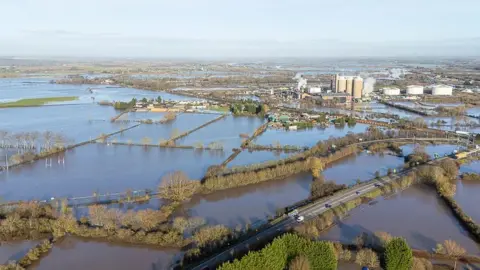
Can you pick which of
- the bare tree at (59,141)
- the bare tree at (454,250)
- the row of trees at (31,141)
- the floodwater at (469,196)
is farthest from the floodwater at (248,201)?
the row of trees at (31,141)

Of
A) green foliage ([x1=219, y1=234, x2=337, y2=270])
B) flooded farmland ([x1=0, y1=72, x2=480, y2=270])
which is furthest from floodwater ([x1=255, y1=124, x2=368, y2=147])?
green foliage ([x1=219, y1=234, x2=337, y2=270])

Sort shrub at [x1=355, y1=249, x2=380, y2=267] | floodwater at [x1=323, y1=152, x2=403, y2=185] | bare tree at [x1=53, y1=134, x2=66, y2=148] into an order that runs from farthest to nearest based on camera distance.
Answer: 1. bare tree at [x1=53, y1=134, x2=66, y2=148]
2. floodwater at [x1=323, y1=152, x2=403, y2=185]
3. shrub at [x1=355, y1=249, x2=380, y2=267]

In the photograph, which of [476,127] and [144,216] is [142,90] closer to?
[476,127]

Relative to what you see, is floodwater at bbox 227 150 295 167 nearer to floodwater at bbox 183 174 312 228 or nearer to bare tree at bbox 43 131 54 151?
floodwater at bbox 183 174 312 228

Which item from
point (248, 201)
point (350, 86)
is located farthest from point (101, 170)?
point (350, 86)

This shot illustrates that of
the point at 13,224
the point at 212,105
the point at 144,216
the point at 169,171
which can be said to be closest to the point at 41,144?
the point at 169,171

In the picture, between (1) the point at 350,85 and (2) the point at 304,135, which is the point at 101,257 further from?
(1) the point at 350,85

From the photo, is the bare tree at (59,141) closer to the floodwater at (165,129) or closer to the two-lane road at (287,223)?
the floodwater at (165,129)
